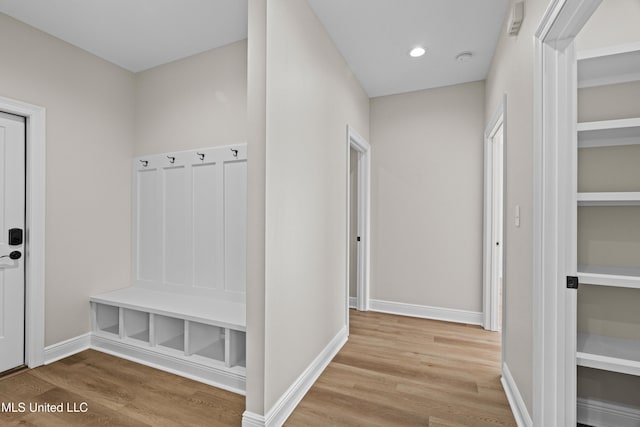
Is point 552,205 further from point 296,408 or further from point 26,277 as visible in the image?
point 26,277

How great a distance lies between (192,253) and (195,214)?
1.19 ft

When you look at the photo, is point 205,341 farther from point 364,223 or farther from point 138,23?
point 138,23

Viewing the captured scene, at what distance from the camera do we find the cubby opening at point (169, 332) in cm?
248

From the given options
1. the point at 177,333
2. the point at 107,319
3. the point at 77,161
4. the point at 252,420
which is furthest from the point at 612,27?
the point at 107,319

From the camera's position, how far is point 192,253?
9.17ft

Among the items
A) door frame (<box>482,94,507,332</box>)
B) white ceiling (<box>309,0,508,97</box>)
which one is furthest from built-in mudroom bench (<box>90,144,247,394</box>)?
door frame (<box>482,94,507,332</box>)

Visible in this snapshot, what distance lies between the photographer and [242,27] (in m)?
2.42

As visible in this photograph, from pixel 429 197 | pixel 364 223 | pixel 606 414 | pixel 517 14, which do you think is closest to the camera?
pixel 606 414

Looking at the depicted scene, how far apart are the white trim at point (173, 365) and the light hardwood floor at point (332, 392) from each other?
0.17 ft

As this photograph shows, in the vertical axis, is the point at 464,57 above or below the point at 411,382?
above

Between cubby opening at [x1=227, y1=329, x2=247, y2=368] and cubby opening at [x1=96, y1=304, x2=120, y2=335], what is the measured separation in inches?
52.2

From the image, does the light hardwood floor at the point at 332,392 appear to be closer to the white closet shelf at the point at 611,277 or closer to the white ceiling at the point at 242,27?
the white closet shelf at the point at 611,277

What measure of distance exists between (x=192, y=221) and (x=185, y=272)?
49 cm
